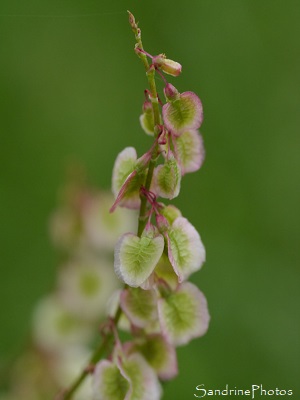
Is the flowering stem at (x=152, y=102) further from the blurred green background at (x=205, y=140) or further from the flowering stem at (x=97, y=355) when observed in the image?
the blurred green background at (x=205, y=140)

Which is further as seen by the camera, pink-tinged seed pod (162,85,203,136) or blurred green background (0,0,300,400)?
blurred green background (0,0,300,400)

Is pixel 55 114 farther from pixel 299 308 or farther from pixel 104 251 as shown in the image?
pixel 104 251

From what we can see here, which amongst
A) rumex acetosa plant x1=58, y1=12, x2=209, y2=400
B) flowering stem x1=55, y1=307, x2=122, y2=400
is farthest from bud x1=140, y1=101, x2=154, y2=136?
flowering stem x1=55, y1=307, x2=122, y2=400

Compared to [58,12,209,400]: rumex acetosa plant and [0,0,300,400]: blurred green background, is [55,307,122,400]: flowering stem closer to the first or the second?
[58,12,209,400]: rumex acetosa plant

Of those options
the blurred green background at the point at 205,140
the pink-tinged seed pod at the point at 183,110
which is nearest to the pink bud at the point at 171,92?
the pink-tinged seed pod at the point at 183,110

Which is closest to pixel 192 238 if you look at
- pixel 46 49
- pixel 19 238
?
pixel 19 238
